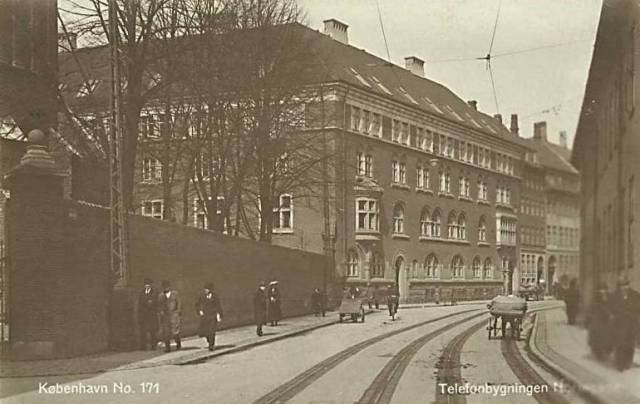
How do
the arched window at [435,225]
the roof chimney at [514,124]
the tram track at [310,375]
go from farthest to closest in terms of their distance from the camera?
the arched window at [435,225] → the tram track at [310,375] → the roof chimney at [514,124]

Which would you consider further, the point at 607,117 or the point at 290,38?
the point at 290,38

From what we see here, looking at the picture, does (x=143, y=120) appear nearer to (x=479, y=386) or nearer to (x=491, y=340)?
(x=491, y=340)

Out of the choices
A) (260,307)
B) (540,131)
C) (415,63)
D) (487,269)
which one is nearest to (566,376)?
(540,131)

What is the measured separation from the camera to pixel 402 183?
24953 mm

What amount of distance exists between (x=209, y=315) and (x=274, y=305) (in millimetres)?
6830

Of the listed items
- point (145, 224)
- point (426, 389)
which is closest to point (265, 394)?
point (426, 389)

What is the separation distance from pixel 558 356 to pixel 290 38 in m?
13.3

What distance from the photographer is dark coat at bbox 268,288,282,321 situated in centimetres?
2281

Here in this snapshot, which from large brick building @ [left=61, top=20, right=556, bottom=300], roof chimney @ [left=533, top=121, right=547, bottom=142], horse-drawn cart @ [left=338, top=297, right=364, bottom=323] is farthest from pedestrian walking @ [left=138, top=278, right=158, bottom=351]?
horse-drawn cart @ [left=338, top=297, right=364, bottom=323]

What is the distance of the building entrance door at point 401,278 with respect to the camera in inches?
1186

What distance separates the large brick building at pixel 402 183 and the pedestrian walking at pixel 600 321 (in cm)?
116

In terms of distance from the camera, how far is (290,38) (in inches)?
834

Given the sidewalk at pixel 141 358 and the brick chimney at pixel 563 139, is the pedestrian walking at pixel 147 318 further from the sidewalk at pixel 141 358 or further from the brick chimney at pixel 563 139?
the brick chimney at pixel 563 139

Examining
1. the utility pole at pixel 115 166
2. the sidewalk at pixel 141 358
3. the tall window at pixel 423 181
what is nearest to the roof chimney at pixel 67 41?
the utility pole at pixel 115 166
